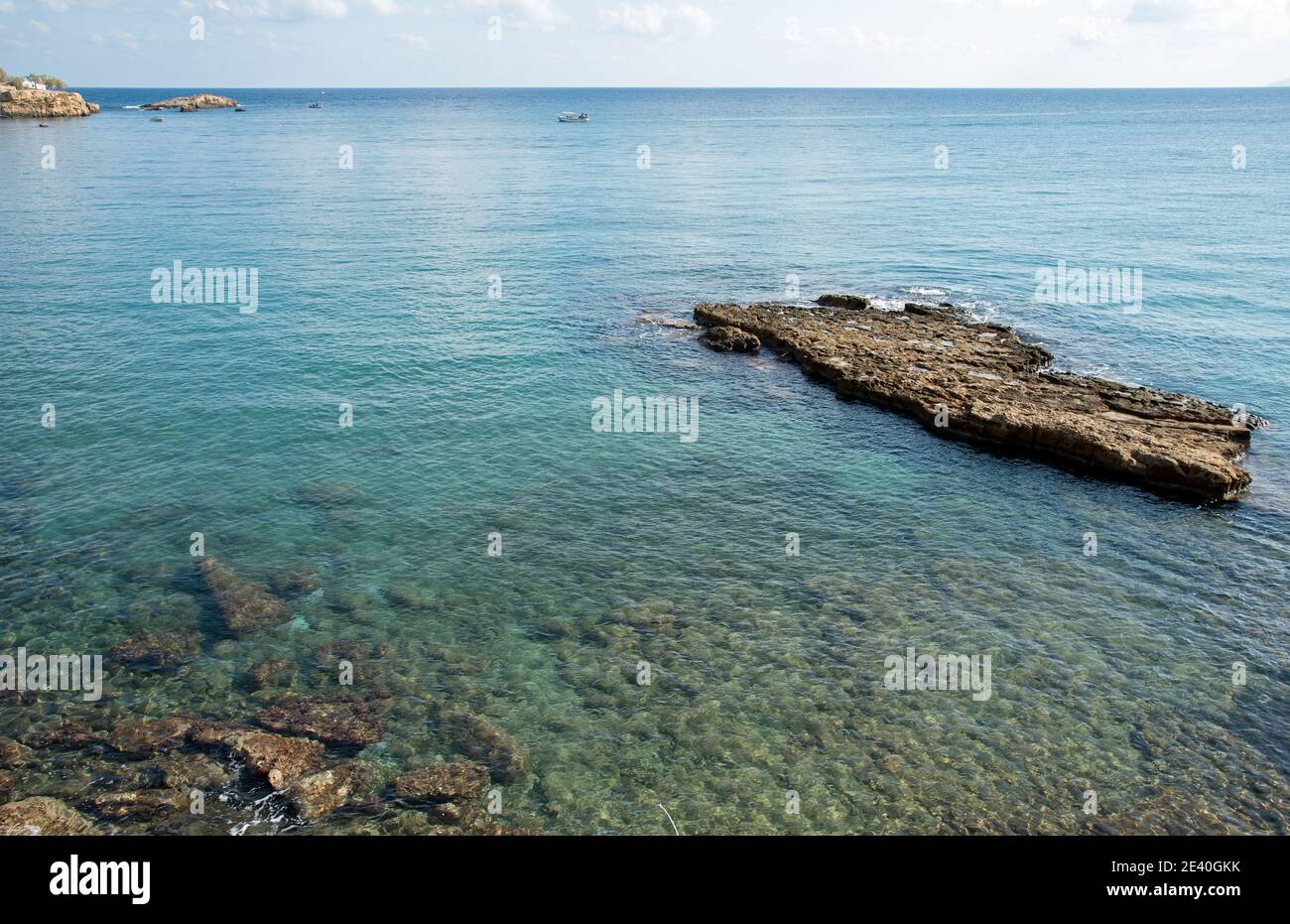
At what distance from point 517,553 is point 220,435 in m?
15.4

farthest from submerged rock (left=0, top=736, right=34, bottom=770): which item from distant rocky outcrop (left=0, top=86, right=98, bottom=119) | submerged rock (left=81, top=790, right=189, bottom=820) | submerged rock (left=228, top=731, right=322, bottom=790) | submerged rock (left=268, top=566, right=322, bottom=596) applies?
distant rocky outcrop (left=0, top=86, right=98, bottom=119)

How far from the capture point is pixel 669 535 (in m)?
28.0

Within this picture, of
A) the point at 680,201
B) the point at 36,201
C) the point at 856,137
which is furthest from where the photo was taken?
the point at 856,137

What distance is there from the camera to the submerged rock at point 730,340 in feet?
145

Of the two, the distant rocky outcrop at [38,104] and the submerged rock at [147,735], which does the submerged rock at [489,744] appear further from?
the distant rocky outcrop at [38,104]

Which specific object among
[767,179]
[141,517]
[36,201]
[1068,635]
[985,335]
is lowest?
[1068,635]

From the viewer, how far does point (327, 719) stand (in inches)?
784

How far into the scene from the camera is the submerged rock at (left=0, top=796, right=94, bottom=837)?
16.2 m

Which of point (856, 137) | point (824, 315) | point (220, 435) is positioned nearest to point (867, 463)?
point (824, 315)

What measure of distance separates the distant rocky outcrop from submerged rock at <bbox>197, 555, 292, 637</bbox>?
19850 cm

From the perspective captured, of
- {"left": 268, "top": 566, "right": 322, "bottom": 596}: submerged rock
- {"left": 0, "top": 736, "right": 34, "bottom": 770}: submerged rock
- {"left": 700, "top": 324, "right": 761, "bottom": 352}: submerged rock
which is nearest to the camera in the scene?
{"left": 0, "top": 736, "right": 34, "bottom": 770}: submerged rock

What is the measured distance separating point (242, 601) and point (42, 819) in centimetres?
791

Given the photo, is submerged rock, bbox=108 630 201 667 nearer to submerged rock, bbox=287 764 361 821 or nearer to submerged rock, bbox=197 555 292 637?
submerged rock, bbox=197 555 292 637

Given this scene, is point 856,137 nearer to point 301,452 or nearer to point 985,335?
point 985,335
